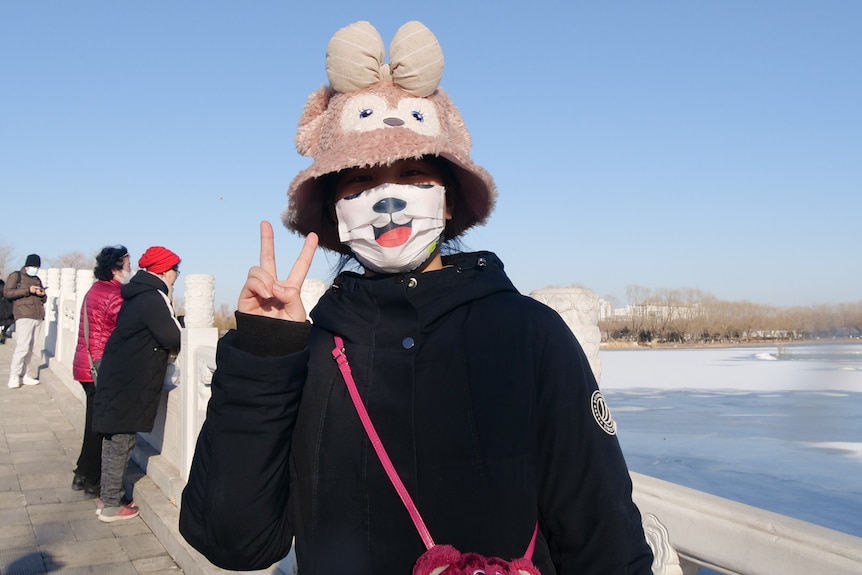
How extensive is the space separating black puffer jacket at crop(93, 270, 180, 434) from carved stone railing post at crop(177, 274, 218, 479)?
0.57 feet

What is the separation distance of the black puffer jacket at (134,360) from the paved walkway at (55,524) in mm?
713

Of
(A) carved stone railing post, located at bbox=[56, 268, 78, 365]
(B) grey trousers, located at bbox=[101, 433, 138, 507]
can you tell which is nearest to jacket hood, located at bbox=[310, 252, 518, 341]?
(B) grey trousers, located at bbox=[101, 433, 138, 507]

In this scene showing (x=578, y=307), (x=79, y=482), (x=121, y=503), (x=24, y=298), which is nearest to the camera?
(x=578, y=307)

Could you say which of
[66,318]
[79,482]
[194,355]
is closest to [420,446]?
[194,355]

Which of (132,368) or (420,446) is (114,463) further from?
(420,446)

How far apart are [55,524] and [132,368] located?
48.5 inches

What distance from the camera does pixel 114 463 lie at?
4.80 meters

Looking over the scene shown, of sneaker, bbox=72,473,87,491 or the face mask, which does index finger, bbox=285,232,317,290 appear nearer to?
the face mask

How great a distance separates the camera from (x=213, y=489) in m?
1.31

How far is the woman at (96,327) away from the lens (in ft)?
16.9

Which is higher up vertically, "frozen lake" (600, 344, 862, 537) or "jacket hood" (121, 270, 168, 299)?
"jacket hood" (121, 270, 168, 299)

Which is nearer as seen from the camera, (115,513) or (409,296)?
(409,296)

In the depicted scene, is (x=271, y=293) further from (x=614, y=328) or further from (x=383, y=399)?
(x=614, y=328)

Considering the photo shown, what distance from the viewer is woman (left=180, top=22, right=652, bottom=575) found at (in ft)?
4.04
